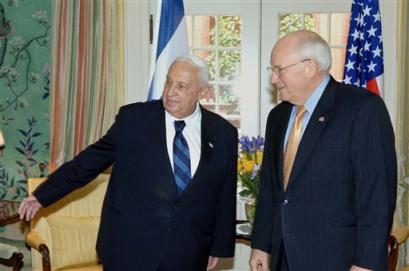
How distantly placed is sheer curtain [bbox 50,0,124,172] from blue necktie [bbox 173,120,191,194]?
1790 mm

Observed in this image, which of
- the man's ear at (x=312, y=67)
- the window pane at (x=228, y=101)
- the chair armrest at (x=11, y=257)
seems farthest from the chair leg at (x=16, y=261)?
the man's ear at (x=312, y=67)

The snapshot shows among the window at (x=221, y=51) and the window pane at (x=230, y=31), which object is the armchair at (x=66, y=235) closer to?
the window at (x=221, y=51)

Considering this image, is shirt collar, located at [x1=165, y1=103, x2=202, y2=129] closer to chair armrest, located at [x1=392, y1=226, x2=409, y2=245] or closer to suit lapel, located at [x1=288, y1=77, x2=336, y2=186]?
suit lapel, located at [x1=288, y1=77, x2=336, y2=186]

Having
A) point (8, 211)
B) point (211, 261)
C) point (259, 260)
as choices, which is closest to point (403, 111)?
point (211, 261)

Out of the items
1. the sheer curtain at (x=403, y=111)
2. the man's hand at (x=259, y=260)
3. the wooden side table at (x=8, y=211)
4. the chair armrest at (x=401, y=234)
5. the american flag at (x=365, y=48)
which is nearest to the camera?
the man's hand at (x=259, y=260)

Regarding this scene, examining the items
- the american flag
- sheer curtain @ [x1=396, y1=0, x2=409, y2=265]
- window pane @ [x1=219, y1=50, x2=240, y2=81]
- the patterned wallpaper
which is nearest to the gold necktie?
the american flag

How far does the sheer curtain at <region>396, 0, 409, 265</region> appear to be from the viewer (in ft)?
14.0

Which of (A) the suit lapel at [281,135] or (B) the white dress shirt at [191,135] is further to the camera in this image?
(B) the white dress shirt at [191,135]

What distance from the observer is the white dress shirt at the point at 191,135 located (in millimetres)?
2814

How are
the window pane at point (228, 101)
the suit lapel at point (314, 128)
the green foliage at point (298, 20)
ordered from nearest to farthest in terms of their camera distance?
the suit lapel at point (314, 128) → the green foliage at point (298, 20) → the window pane at point (228, 101)

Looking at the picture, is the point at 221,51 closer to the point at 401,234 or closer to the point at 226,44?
the point at 226,44

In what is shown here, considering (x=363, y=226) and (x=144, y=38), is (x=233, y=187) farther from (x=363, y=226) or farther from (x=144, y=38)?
(x=144, y=38)

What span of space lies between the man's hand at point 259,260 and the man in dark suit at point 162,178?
11.1 inches

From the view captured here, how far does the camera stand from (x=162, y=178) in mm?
2738
